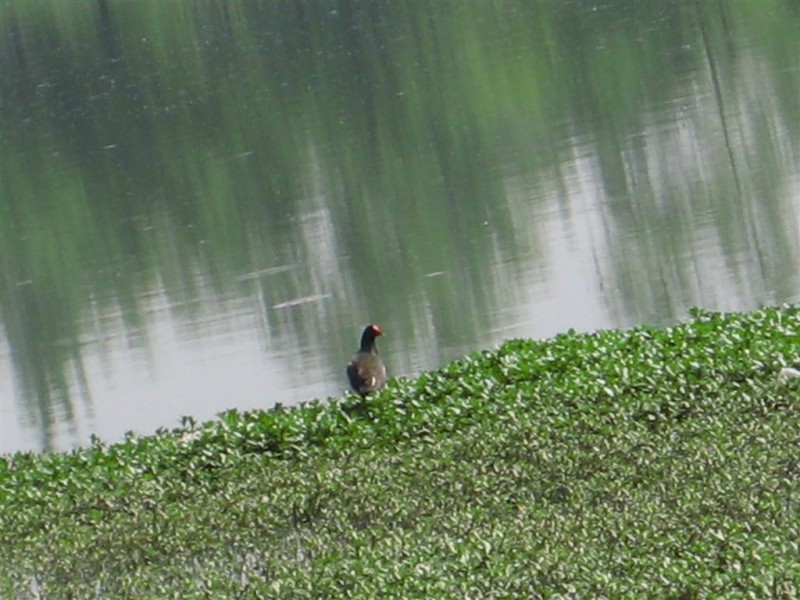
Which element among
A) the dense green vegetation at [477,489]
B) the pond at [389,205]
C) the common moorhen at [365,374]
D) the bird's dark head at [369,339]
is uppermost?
the pond at [389,205]

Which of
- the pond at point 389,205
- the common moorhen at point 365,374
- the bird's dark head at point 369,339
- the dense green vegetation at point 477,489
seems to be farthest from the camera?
the pond at point 389,205

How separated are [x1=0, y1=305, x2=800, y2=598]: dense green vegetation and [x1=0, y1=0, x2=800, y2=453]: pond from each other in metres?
3.13

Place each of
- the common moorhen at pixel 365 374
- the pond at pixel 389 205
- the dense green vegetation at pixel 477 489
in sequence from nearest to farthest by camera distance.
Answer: the dense green vegetation at pixel 477 489, the common moorhen at pixel 365 374, the pond at pixel 389 205

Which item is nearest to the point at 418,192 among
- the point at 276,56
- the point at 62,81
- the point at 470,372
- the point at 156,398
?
the point at 156,398

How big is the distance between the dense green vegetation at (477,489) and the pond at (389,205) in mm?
3126

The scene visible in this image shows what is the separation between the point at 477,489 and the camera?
31.0 ft

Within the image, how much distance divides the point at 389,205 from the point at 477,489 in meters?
12.7

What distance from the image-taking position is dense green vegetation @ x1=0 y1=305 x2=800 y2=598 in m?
7.77

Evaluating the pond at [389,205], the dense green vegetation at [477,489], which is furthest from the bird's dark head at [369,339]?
the pond at [389,205]

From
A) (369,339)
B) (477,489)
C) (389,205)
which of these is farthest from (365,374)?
(389,205)

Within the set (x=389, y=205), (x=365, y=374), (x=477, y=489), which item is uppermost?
(x=389, y=205)

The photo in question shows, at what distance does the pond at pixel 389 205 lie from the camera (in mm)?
16312

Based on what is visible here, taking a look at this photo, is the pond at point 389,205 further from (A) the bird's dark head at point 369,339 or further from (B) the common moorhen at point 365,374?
(B) the common moorhen at point 365,374

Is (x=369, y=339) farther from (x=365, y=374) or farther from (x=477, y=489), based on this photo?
(x=477, y=489)
